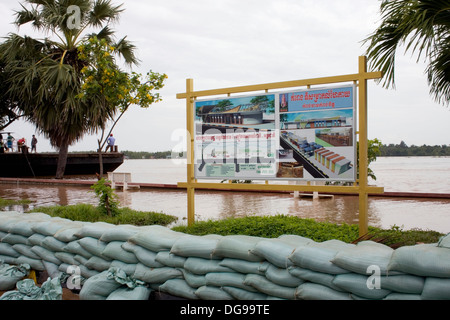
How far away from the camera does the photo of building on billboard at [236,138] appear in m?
5.15

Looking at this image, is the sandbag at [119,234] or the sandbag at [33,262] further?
the sandbag at [33,262]

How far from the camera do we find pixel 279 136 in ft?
16.5

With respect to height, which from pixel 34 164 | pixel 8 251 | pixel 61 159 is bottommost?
pixel 8 251

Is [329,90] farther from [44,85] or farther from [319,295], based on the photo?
[44,85]

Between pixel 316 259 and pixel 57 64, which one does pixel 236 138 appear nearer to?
pixel 316 259

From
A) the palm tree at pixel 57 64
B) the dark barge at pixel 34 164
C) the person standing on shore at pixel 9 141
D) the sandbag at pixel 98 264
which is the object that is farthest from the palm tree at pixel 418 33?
the person standing on shore at pixel 9 141

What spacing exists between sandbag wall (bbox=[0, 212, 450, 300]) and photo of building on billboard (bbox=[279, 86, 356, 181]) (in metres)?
1.93

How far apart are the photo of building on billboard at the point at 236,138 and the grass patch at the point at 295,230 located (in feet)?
2.27

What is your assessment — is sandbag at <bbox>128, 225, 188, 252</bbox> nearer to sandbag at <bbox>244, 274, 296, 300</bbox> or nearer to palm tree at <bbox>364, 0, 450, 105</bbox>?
sandbag at <bbox>244, 274, 296, 300</bbox>

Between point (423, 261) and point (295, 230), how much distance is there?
3.08 metres

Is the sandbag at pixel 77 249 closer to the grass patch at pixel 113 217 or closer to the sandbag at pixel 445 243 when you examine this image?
the sandbag at pixel 445 243

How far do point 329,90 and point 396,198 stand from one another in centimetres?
709

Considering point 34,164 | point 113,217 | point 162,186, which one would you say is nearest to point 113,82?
point 113,217
